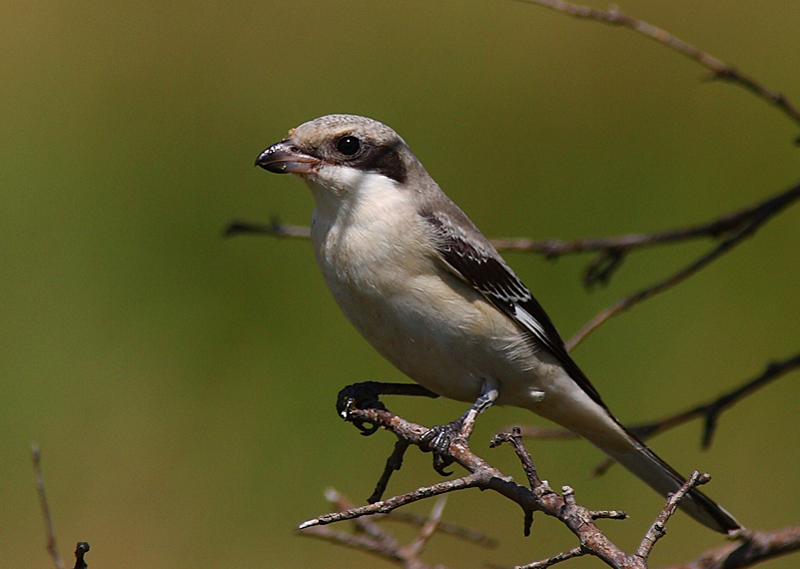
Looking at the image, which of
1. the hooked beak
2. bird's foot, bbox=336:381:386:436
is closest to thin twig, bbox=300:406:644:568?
bird's foot, bbox=336:381:386:436

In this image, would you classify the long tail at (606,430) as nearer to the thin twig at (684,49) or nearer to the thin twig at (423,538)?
the thin twig at (423,538)

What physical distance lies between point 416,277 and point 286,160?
45cm

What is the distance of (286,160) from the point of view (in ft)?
8.11

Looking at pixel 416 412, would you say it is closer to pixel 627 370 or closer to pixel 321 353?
pixel 321 353

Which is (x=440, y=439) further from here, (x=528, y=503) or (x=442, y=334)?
(x=528, y=503)

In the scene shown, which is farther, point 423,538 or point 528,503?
point 423,538

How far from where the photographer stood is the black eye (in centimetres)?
255

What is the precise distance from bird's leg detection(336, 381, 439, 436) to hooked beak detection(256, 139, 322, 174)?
23.4 inches

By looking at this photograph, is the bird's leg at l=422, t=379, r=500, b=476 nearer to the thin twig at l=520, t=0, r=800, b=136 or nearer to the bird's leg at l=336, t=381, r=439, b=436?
the bird's leg at l=336, t=381, r=439, b=436

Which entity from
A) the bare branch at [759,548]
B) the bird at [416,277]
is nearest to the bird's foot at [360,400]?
the bird at [416,277]

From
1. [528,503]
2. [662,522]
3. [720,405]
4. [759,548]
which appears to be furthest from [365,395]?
[662,522]

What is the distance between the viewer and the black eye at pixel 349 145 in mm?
2555

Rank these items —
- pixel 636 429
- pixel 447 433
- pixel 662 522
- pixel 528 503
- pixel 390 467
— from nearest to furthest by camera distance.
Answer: pixel 662 522 → pixel 528 503 → pixel 390 467 → pixel 447 433 → pixel 636 429

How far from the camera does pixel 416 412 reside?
4113mm
